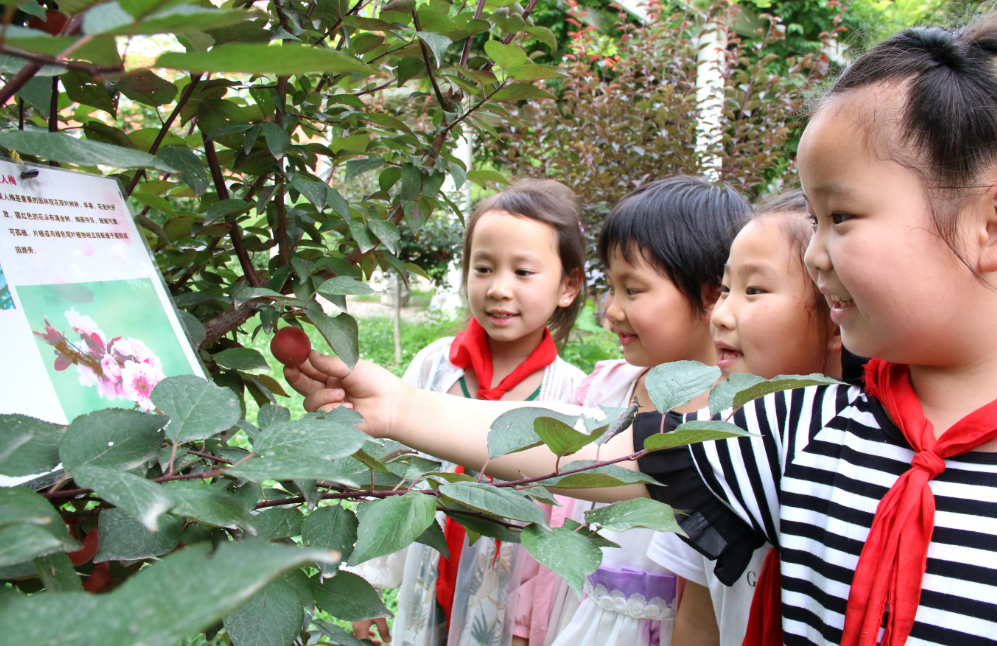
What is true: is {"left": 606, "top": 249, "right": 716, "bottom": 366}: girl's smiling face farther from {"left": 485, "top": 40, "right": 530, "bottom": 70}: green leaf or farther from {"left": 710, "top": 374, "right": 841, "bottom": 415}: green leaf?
{"left": 710, "top": 374, "right": 841, "bottom": 415}: green leaf

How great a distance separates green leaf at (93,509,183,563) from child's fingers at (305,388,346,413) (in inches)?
21.8

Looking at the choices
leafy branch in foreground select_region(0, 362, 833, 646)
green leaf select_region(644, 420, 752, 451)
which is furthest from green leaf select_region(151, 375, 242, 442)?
green leaf select_region(644, 420, 752, 451)

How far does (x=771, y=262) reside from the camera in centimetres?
128

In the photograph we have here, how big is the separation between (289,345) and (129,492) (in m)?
0.64

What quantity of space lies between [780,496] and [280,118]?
0.90 meters

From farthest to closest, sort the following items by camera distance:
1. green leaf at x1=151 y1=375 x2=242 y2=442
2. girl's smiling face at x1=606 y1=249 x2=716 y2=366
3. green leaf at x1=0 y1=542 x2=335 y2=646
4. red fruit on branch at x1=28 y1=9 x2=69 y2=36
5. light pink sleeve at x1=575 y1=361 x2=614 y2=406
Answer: light pink sleeve at x1=575 y1=361 x2=614 y2=406 → girl's smiling face at x1=606 y1=249 x2=716 y2=366 → red fruit on branch at x1=28 y1=9 x2=69 y2=36 → green leaf at x1=151 y1=375 x2=242 y2=442 → green leaf at x1=0 y1=542 x2=335 y2=646

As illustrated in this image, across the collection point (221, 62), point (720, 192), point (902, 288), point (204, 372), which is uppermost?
point (720, 192)

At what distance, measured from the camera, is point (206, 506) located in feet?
1.21

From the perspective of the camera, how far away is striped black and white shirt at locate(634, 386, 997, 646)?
0.75 m

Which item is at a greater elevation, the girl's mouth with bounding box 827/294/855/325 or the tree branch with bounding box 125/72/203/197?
the girl's mouth with bounding box 827/294/855/325

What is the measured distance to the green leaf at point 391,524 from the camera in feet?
1.61

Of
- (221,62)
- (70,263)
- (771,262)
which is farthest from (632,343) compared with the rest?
(221,62)

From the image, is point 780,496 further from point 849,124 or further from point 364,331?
point 364,331

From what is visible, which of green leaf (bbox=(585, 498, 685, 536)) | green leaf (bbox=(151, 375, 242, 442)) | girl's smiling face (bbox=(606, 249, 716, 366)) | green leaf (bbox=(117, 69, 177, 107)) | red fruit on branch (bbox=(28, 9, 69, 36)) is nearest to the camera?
green leaf (bbox=(151, 375, 242, 442))
